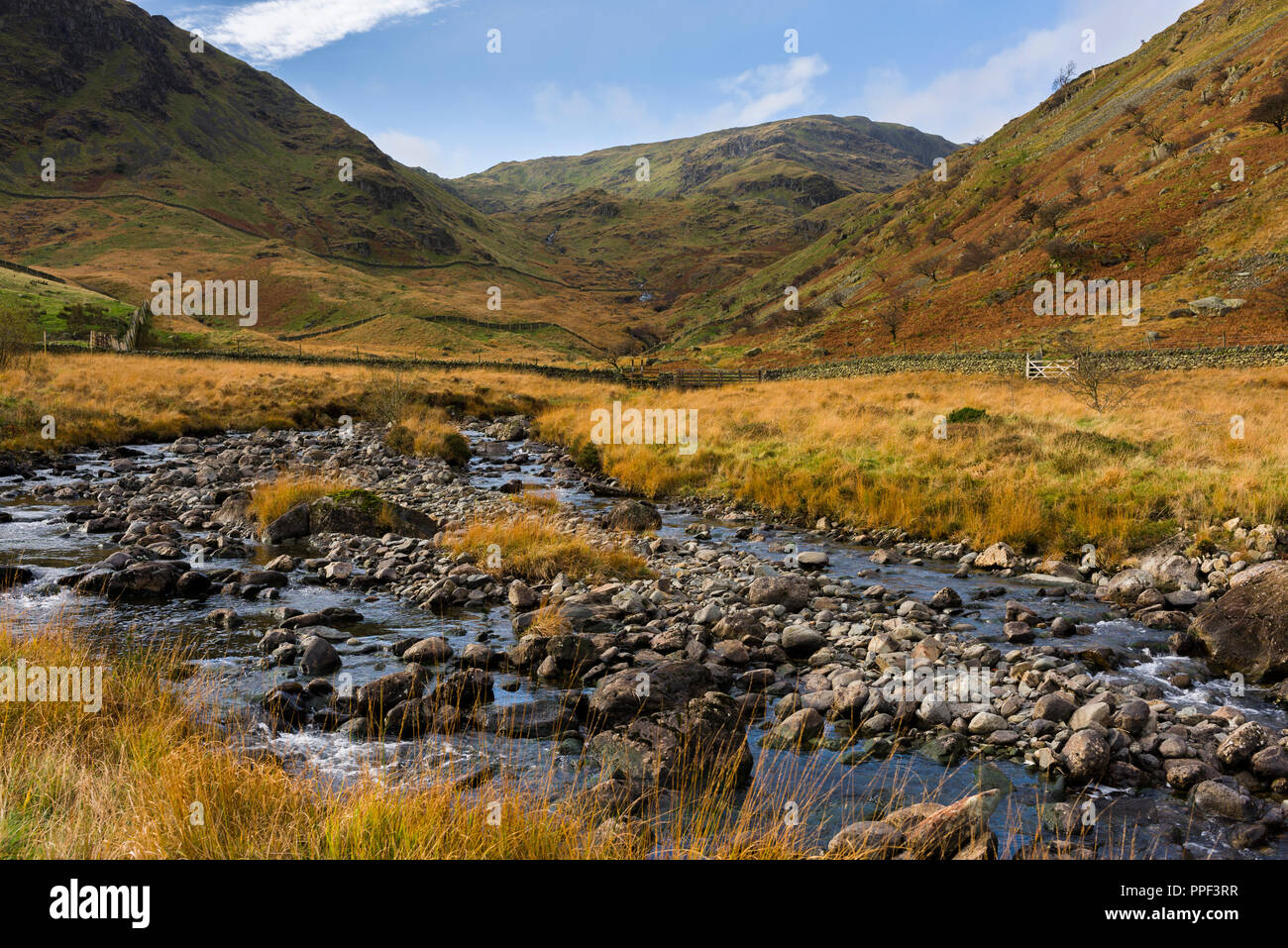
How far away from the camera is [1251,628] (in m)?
9.48

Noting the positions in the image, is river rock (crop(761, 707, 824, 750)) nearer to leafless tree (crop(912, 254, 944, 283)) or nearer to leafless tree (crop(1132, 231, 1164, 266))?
leafless tree (crop(1132, 231, 1164, 266))

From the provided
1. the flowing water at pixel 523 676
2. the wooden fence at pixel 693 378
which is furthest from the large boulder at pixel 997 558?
the wooden fence at pixel 693 378

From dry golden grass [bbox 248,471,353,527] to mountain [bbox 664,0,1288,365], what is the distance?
50.1 meters

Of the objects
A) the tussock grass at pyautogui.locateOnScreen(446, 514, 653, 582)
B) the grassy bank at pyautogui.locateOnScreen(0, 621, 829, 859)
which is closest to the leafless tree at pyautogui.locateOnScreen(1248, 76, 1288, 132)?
the tussock grass at pyautogui.locateOnScreen(446, 514, 653, 582)

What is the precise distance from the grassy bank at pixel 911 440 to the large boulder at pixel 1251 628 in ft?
12.0

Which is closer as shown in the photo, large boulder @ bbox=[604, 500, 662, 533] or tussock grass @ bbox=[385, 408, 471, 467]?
large boulder @ bbox=[604, 500, 662, 533]

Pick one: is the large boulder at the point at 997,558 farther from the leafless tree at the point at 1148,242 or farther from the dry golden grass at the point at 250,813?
the leafless tree at the point at 1148,242

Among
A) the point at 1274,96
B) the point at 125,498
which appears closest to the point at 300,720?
the point at 125,498

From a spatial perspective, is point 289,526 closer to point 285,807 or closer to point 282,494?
point 282,494

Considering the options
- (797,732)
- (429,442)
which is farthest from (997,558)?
(429,442)

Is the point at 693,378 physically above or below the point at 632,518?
above

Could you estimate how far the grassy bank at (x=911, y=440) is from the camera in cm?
1487

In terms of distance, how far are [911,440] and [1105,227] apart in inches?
2553

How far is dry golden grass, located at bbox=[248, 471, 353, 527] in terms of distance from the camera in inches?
662
